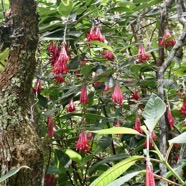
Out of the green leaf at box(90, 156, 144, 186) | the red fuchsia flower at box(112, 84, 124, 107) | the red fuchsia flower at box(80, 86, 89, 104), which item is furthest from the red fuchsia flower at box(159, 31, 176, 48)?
the green leaf at box(90, 156, 144, 186)

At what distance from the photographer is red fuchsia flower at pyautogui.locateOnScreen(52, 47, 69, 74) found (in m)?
1.21

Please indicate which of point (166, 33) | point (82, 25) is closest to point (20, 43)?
point (82, 25)

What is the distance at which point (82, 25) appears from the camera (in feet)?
4.90

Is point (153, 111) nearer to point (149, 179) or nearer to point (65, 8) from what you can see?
point (149, 179)

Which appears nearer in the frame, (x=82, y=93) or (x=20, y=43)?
(x=20, y=43)

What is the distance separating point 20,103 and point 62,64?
30cm

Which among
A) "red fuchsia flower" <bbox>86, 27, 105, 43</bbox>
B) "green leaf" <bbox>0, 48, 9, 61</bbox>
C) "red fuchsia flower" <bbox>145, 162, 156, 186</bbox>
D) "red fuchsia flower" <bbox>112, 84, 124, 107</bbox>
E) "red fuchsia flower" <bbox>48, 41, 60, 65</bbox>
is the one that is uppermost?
"green leaf" <bbox>0, 48, 9, 61</bbox>

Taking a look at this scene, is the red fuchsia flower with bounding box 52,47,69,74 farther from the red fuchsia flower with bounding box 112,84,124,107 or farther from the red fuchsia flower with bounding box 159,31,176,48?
the red fuchsia flower with bounding box 159,31,176,48

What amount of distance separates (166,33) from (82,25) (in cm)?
35

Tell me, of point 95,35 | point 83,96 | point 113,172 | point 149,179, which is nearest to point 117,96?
point 83,96

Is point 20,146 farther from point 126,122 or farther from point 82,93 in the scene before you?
point 126,122

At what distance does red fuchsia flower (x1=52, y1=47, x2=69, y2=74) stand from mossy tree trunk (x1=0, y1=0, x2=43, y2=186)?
0.67ft

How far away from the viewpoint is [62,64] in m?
1.22

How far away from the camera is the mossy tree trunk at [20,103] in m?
0.88
